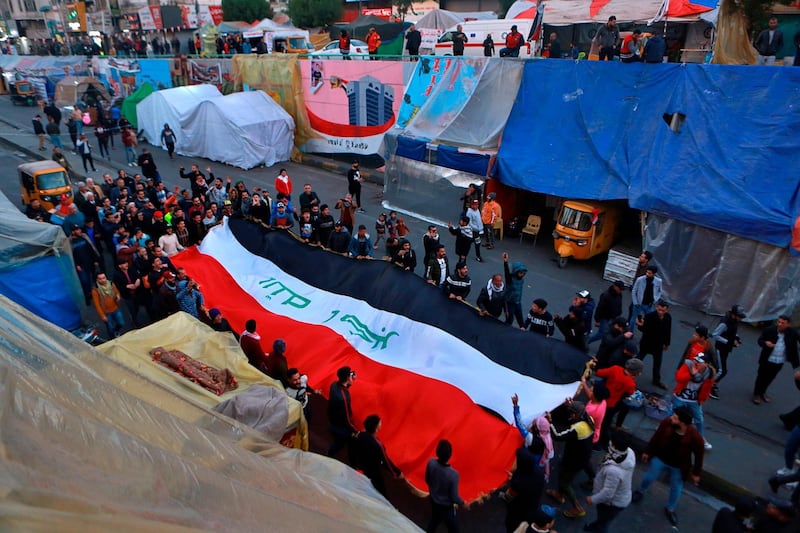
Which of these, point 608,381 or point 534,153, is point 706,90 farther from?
point 608,381

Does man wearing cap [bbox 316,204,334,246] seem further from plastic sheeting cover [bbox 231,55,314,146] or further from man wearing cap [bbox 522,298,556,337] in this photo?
plastic sheeting cover [bbox 231,55,314,146]

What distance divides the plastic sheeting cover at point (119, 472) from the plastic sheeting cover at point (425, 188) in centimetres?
1246

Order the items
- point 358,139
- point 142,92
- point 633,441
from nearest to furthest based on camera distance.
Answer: point 633,441 → point 358,139 → point 142,92

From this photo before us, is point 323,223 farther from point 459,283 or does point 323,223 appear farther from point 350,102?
point 350,102

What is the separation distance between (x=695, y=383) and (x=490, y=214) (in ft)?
26.3

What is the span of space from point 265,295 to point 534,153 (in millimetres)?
8505

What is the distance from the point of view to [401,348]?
8.06 m

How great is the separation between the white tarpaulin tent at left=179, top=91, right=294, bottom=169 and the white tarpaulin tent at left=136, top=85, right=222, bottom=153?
408 mm

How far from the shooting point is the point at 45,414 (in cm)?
274

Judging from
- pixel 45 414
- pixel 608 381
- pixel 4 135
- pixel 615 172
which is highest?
pixel 45 414

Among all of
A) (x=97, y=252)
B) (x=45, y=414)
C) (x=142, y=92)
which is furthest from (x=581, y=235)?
(x=142, y=92)

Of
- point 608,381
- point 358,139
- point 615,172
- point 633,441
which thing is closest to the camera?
point 608,381

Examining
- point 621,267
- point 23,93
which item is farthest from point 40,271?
point 23,93

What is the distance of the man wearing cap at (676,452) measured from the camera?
587 cm
